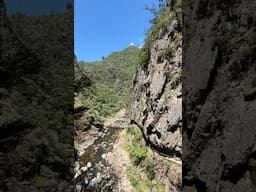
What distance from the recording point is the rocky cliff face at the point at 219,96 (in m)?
1.47

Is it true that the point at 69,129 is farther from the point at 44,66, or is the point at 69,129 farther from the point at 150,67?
the point at 150,67

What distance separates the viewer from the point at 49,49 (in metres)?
5.54

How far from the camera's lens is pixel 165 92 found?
8828 mm

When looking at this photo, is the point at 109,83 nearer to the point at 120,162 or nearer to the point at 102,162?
the point at 102,162

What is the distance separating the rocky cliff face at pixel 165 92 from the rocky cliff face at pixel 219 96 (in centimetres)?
578

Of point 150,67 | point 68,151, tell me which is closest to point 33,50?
point 68,151

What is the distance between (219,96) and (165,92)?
7.10 meters

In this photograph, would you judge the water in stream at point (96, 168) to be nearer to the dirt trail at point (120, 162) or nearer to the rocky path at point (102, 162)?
the rocky path at point (102, 162)

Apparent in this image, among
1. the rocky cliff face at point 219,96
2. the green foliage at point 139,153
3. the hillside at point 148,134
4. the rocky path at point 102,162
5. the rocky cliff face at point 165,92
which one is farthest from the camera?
the rocky path at point 102,162

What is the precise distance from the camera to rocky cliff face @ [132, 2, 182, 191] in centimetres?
806

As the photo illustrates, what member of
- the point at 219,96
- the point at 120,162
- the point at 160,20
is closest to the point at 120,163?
the point at 120,162

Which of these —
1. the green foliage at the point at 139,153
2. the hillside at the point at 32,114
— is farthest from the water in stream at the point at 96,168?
the hillside at the point at 32,114

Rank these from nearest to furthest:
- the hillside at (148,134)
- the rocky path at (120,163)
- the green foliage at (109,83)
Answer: the hillside at (148,134) → the rocky path at (120,163) → the green foliage at (109,83)

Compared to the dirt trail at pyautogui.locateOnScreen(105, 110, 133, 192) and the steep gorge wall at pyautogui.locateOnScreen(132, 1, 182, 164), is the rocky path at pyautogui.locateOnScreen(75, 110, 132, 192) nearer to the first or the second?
the dirt trail at pyautogui.locateOnScreen(105, 110, 133, 192)
